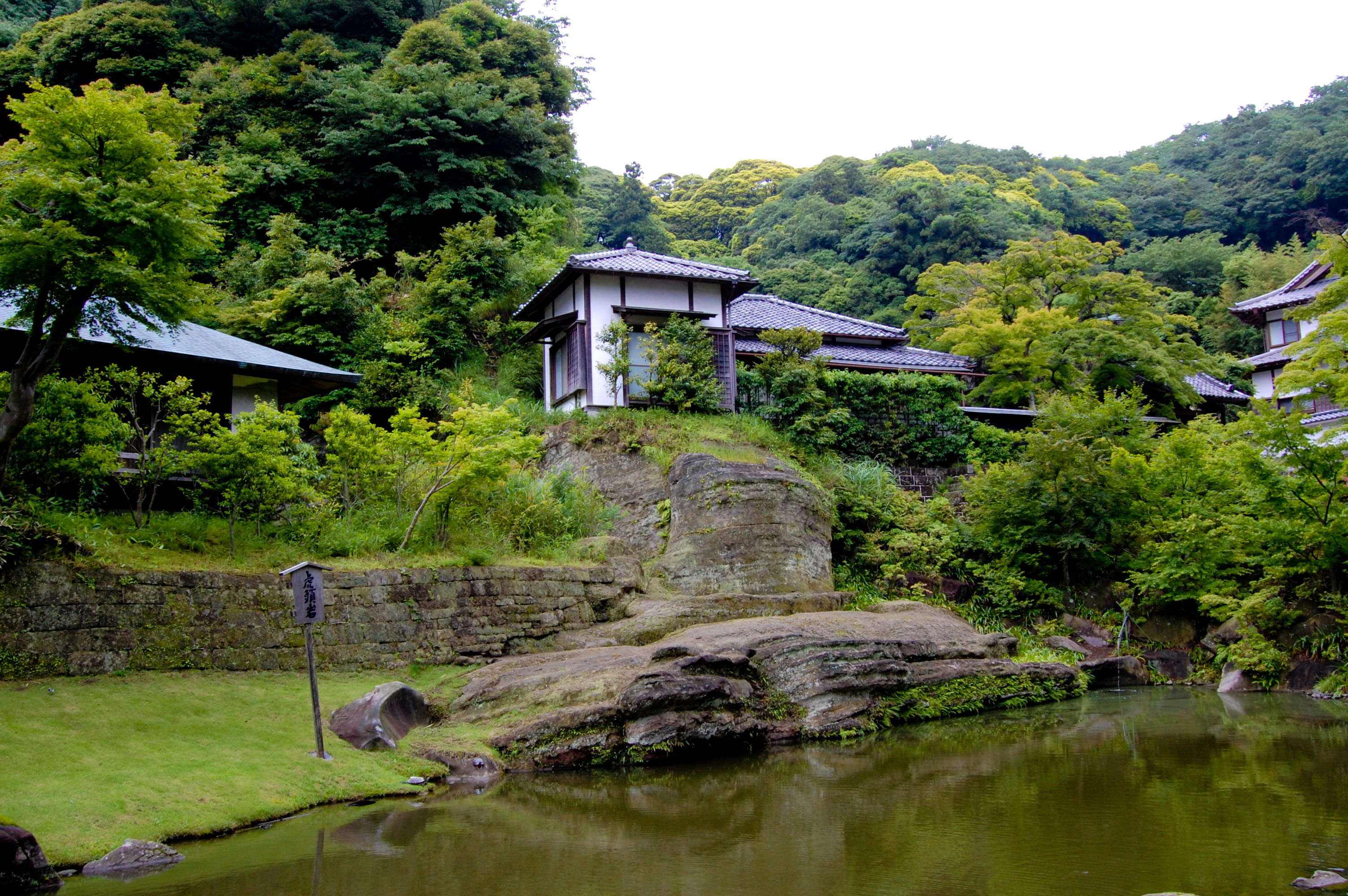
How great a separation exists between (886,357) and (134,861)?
2613cm

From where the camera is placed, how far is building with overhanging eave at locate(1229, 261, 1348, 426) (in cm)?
3488

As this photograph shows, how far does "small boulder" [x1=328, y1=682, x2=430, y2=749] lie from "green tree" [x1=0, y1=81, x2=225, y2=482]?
17.6ft

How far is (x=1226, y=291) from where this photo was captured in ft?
146

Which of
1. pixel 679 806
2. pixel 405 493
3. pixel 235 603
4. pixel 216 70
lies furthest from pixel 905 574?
pixel 216 70

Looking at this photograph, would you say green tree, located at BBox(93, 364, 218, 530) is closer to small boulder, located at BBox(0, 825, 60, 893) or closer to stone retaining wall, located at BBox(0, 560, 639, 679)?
stone retaining wall, located at BBox(0, 560, 639, 679)

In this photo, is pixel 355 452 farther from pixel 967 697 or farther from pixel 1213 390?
pixel 1213 390

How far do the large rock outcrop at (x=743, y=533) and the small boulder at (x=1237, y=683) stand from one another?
7.83 meters

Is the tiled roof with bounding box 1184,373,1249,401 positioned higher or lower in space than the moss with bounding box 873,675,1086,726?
higher

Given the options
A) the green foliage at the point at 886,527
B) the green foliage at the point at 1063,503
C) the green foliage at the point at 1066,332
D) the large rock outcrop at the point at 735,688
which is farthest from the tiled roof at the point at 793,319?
the large rock outcrop at the point at 735,688

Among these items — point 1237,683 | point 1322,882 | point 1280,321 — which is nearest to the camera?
point 1322,882

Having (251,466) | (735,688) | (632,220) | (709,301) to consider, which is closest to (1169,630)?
(735,688)

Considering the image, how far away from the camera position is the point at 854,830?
8.77 metres

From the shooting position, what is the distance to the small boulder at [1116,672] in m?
19.1

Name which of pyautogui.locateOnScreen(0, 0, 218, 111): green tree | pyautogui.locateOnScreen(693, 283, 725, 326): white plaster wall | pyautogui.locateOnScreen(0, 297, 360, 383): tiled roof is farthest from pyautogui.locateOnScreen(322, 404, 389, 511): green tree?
pyautogui.locateOnScreen(0, 0, 218, 111): green tree
